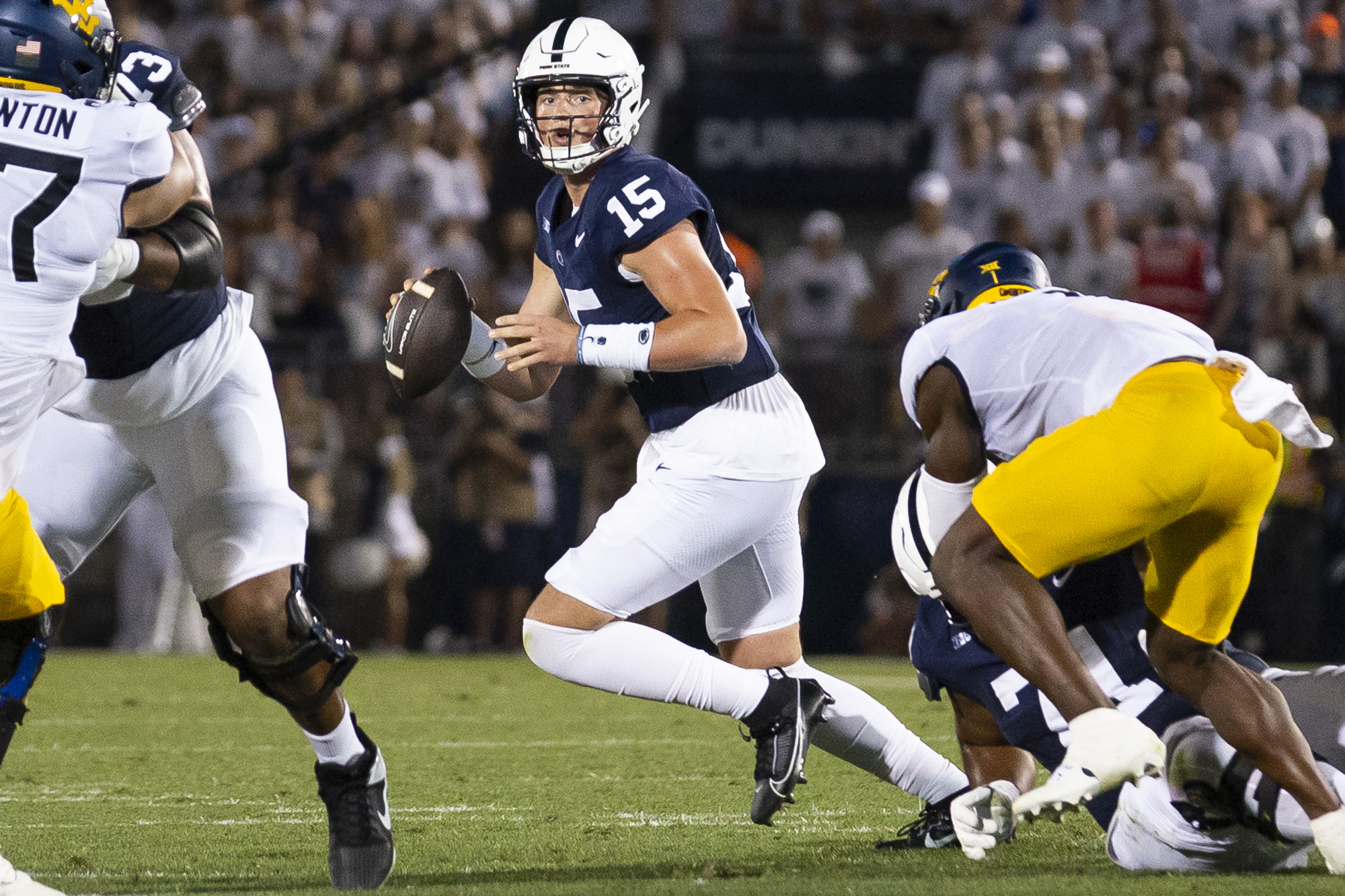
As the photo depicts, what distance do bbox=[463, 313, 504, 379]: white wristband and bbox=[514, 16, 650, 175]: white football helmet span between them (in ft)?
1.39

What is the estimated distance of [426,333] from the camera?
161 inches

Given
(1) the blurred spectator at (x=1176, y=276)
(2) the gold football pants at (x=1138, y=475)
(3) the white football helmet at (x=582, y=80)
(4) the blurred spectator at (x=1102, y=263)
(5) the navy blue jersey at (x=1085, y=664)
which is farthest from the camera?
(4) the blurred spectator at (x=1102, y=263)

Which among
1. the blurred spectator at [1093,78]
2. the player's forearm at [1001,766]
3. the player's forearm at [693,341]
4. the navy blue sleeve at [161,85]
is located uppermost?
the navy blue sleeve at [161,85]

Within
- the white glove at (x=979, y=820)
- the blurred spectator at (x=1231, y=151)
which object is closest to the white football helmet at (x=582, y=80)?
the white glove at (x=979, y=820)

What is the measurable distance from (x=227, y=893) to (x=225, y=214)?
7.85 metres

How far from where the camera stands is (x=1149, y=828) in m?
3.73

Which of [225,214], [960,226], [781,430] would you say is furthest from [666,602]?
[781,430]

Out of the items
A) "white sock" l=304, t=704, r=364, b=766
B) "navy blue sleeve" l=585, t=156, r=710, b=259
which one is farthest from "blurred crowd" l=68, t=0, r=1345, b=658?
"white sock" l=304, t=704, r=364, b=766

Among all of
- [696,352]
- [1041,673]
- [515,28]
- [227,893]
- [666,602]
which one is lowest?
[666,602]

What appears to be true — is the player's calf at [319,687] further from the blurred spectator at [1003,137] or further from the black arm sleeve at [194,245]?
the blurred spectator at [1003,137]

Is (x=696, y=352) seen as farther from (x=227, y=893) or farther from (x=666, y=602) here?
(x=666, y=602)

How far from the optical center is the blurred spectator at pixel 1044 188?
998 cm

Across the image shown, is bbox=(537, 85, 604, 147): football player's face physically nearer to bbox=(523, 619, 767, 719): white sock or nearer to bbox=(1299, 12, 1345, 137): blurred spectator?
bbox=(523, 619, 767, 719): white sock

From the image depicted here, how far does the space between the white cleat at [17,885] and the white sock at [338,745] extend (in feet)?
2.18
